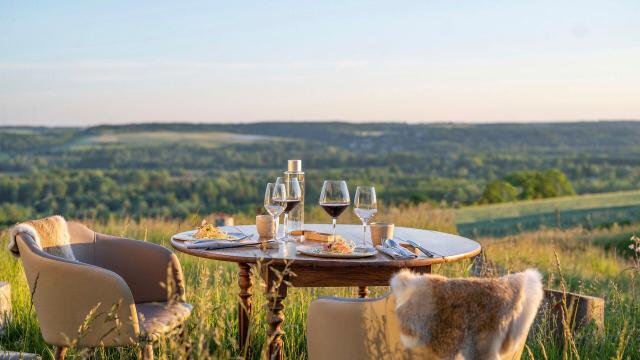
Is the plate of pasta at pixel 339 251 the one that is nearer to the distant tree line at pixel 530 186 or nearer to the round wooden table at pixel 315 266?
the round wooden table at pixel 315 266

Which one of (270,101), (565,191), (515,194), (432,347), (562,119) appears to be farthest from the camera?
(562,119)

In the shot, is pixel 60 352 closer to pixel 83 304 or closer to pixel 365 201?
pixel 83 304

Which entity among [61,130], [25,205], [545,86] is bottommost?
[25,205]

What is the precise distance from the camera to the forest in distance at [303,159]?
30.6 meters

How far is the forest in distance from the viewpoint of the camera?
30578 millimetres

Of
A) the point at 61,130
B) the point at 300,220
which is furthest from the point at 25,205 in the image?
the point at 300,220

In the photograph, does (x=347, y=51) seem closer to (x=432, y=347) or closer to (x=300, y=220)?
(x=300, y=220)

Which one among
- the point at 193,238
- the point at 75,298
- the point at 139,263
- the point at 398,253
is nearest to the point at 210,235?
the point at 193,238

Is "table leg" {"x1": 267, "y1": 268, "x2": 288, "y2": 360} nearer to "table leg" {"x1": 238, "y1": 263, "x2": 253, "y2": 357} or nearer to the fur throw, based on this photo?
"table leg" {"x1": 238, "y1": 263, "x2": 253, "y2": 357}

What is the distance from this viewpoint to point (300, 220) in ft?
11.9

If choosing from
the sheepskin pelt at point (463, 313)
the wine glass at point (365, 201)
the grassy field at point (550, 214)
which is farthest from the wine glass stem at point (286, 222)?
the grassy field at point (550, 214)

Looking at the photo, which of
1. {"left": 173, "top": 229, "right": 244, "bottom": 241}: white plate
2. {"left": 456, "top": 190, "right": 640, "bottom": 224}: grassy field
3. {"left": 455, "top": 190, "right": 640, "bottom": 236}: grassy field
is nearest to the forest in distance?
{"left": 456, "top": 190, "right": 640, "bottom": 224}: grassy field

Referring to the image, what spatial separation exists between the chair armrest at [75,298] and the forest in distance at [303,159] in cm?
2480

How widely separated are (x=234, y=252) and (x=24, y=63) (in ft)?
78.9
